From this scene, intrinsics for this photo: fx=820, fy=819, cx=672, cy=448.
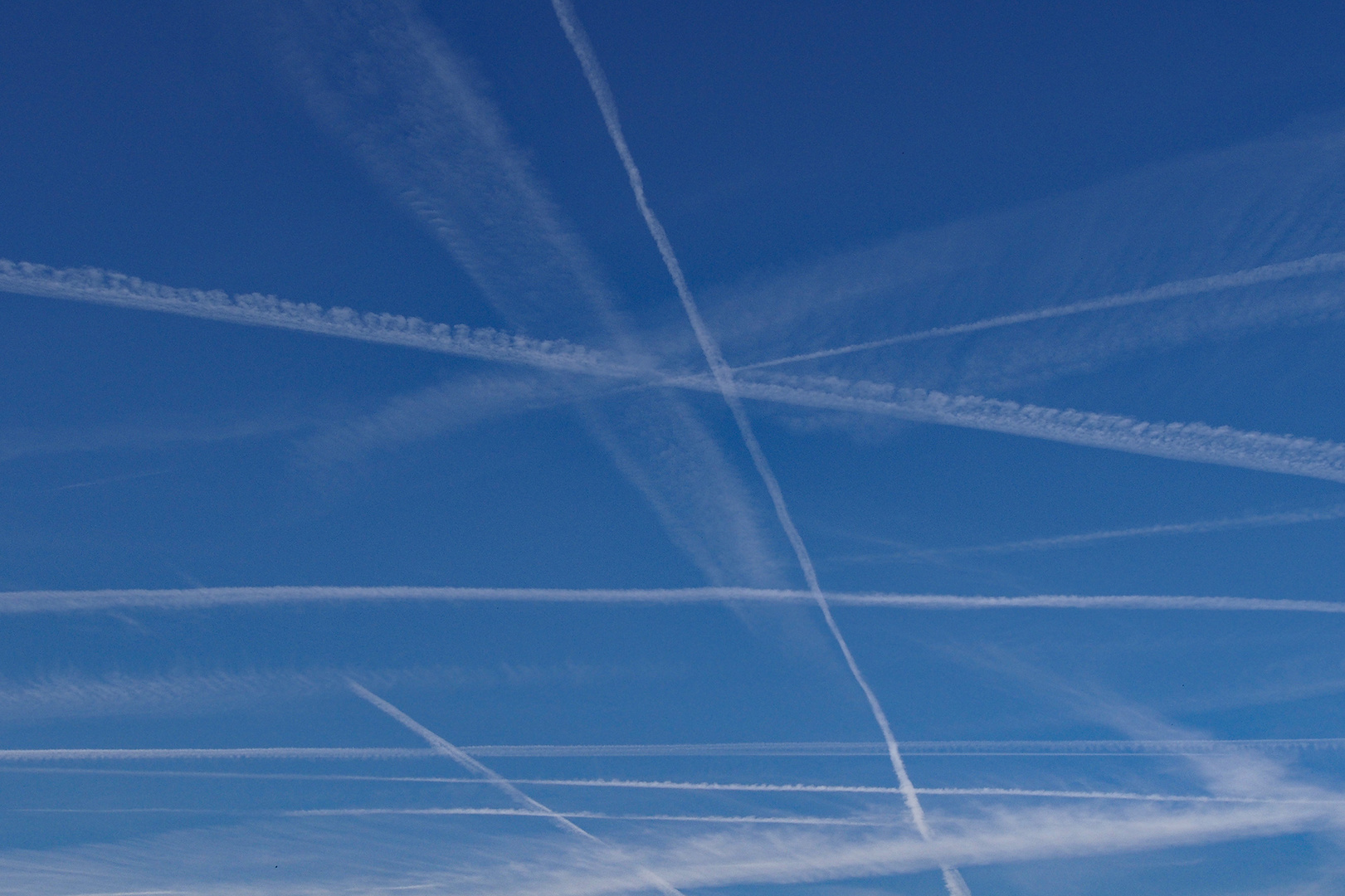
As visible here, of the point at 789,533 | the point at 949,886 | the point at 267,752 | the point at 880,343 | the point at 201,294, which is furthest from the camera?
the point at 949,886

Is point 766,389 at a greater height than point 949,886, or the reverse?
point 766,389

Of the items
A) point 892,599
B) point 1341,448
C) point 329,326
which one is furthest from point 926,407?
point 329,326

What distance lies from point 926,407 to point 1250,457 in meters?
4.90

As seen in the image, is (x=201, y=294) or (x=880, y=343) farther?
(x=880, y=343)

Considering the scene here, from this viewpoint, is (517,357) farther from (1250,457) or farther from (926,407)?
(1250,457)

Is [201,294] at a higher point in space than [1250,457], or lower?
higher

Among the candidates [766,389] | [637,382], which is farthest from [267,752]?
[766,389]

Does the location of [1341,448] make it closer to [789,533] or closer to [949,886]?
[789,533]

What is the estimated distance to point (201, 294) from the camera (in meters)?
11.4

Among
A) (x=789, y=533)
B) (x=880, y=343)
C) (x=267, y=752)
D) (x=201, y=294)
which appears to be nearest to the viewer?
(x=201, y=294)

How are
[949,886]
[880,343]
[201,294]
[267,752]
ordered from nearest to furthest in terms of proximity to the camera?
[201,294]
[880,343]
[267,752]
[949,886]

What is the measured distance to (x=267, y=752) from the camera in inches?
569

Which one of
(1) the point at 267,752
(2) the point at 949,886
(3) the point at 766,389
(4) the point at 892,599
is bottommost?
(2) the point at 949,886

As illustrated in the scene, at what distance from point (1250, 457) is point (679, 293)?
29.2ft
